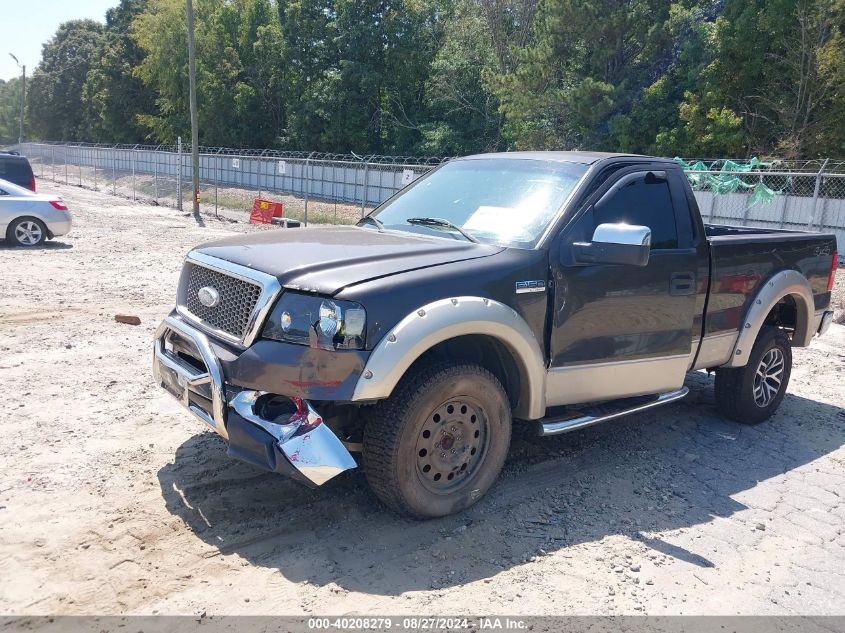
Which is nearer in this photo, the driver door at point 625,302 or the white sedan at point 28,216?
the driver door at point 625,302

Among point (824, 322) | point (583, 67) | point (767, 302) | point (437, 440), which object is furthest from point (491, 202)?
point (583, 67)

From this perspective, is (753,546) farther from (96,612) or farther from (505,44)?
(505,44)

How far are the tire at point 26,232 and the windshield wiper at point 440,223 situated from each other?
12.1m

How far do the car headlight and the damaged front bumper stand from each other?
0.32 m

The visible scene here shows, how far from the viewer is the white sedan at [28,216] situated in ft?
45.9

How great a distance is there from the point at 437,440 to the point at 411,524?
51cm

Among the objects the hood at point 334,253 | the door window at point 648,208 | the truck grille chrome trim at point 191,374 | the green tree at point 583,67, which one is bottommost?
the truck grille chrome trim at point 191,374

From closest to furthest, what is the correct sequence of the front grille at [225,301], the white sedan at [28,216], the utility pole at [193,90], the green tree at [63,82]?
the front grille at [225,301]
the white sedan at [28,216]
the utility pole at [193,90]
the green tree at [63,82]

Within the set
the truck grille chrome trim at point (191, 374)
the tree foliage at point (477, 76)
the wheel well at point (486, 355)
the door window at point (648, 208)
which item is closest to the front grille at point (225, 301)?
the truck grille chrome trim at point (191, 374)

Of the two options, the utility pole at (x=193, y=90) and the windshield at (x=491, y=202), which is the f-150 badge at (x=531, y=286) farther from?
the utility pole at (x=193, y=90)

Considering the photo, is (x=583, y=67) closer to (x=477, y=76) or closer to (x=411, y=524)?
(x=477, y=76)

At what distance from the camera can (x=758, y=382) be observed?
6.02 m

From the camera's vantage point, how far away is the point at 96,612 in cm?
318

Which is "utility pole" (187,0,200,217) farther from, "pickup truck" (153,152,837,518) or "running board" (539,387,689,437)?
"running board" (539,387,689,437)
